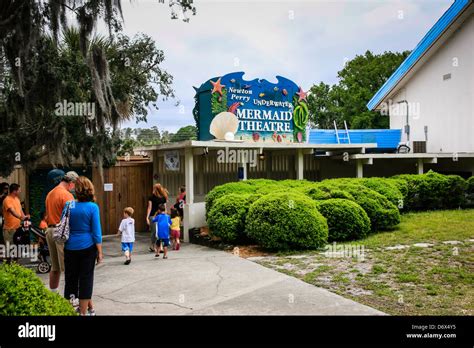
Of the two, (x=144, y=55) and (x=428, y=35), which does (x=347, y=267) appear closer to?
(x=144, y=55)

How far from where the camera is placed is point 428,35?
1977 centimetres

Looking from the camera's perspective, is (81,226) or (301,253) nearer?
(81,226)

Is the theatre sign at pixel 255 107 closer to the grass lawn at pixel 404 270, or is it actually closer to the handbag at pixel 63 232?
the grass lawn at pixel 404 270

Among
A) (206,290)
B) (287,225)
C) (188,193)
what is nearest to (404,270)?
(287,225)

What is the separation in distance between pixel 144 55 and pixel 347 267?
9729 millimetres

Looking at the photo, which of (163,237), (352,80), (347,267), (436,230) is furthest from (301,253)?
(352,80)

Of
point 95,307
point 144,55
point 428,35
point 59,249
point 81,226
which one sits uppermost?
point 428,35

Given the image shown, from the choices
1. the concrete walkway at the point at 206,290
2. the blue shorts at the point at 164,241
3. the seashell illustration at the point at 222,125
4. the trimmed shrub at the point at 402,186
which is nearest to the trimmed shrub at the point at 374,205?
the trimmed shrub at the point at 402,186

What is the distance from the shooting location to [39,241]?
8016mm

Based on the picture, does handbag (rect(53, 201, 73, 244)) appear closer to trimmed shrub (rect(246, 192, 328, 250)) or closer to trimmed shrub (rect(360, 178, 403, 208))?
trimmed shrub (rect(246, 192, 328, 250))

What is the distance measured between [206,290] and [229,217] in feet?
12.1

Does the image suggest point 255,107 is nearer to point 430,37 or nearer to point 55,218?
point 55,218

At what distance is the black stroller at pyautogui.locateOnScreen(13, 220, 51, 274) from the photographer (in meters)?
7.99

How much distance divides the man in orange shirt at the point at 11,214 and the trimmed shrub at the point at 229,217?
4.14 meters
